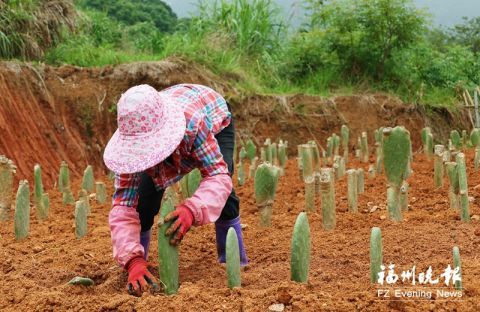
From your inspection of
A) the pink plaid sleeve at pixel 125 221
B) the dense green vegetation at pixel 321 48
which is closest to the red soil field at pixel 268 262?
the pink plaid sleeve at pixel 125 221

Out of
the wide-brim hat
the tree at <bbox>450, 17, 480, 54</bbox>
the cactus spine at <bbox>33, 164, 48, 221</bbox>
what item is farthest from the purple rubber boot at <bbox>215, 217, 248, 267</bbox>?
the tree at <bbox>450, 17, 480, 54</bbox>

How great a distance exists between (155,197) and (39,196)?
4.53ft

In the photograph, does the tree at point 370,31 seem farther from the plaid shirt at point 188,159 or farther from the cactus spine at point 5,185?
the plaid shirt at point 188,159

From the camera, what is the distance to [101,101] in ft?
22.4

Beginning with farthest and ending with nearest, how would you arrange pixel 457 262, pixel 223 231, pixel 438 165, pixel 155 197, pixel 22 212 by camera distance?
pixel 438 165, pixel 22 212, pixel 223 231, pixel 155 197, pixel 457 262

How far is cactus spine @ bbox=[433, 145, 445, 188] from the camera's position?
4.13 m

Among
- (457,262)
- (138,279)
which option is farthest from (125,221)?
(457,262)

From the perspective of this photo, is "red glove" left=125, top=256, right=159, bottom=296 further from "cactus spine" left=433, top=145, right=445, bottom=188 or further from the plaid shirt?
"cactus spine" left=433, top=145, right=445, bottom=188

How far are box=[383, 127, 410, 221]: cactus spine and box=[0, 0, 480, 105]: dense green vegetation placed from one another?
16.6ft

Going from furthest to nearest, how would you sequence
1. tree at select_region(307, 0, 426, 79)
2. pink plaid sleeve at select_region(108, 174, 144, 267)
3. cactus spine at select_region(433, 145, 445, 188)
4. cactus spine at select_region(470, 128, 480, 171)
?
tree at select_region(307, 0, 426, 79)
cactus spine at select_region(470, 128, 480, 171)
cactus spine at select_region(433, 145, 445, 188)
pink plaid sleeve at select_region(108, 174, 144, 267)

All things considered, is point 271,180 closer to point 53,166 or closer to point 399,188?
point 399,188

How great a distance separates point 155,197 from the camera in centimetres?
289

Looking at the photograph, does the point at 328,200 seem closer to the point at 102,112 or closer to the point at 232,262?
the point at 232,262

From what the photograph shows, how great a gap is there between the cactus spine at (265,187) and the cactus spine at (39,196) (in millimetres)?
1385
